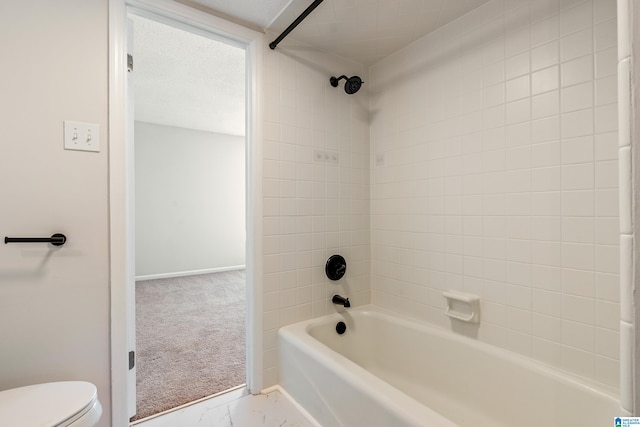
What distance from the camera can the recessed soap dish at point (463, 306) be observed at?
1568 mm


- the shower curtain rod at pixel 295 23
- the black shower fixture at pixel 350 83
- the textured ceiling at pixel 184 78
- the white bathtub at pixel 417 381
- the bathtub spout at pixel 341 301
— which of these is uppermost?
the textured ceiling at pixel 184 78

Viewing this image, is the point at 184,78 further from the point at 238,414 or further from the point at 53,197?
the point at 238,414

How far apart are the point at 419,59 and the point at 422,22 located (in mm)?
230

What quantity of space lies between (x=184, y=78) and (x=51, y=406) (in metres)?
2.90

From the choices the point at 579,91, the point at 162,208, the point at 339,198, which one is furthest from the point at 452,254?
the point at 162,208

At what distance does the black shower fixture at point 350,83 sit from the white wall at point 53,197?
4.29ft

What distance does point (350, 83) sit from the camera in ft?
6.33

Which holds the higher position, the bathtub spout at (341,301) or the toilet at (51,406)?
the bathtub spout at (341,301)

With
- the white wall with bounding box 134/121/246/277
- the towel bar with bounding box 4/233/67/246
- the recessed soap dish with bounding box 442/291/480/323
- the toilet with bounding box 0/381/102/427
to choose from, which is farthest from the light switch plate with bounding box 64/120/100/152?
the white wall with bounding box 134/121/246/277

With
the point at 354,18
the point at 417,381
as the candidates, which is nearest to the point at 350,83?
the point at 354,18

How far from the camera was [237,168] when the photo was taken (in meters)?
5.40

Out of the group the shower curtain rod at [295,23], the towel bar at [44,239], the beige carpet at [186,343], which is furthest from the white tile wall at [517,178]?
the towel bar at [44,239]

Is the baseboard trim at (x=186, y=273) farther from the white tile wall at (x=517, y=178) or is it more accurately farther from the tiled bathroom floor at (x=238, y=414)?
the white tile wall at (x=517, y=178)

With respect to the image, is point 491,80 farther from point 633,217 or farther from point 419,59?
point 633,217
